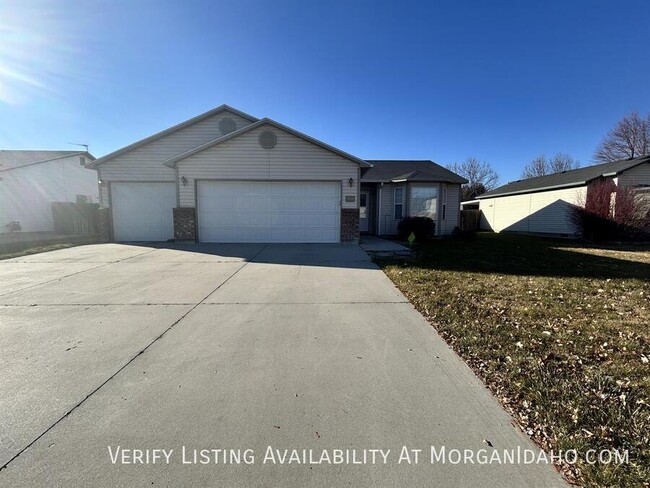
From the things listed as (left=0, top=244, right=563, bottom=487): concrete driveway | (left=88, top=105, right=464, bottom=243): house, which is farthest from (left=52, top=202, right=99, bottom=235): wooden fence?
(left=0, top=244, right=563, bottom=487): concrete driveway

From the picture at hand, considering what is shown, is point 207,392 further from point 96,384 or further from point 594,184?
point 594,184

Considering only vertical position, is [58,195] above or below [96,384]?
above

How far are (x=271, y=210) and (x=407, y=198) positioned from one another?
697 cm

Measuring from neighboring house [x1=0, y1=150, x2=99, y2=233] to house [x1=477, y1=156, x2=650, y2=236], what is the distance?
89.9 feet

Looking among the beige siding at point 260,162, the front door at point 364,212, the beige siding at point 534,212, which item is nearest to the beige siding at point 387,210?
the front door at point 364,212

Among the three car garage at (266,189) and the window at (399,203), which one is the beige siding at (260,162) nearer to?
the three car garage at (266,189)

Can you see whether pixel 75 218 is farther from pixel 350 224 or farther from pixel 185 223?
pixel 350 224

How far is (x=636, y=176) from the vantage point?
15367mm

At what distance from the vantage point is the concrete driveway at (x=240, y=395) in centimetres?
182

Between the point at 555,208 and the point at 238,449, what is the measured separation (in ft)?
72.4

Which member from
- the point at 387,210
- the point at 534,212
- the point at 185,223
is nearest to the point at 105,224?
the point at 185,223

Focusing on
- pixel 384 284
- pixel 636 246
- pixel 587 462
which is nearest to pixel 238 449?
pixel 587 462

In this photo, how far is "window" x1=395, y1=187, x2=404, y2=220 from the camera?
51.4ft

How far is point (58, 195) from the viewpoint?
66.1 feet
